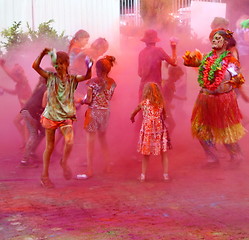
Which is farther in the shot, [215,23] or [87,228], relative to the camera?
[215,23]

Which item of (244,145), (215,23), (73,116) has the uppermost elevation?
(215,23)

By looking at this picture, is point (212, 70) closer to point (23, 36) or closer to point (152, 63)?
point (152, 63)

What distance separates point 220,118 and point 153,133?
3.46 feet

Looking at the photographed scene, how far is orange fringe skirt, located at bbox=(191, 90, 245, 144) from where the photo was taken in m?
6.60

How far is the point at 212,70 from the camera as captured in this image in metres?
6.42

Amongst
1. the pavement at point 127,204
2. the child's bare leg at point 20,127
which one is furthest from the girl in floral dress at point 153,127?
the child's bare leg at point 20,127

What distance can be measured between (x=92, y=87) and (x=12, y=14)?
12238 mm

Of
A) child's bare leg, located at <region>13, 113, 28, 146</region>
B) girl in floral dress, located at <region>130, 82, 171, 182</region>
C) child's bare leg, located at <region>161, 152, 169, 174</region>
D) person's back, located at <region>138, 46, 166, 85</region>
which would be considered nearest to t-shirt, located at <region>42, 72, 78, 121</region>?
girl in floral dress, located at <region>130, 82, 171, 182</region>

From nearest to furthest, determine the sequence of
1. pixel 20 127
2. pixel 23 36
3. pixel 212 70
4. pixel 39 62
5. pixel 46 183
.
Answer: pixel 39 62 → pixel 46 183 → pixel 212 70 → pixel 20 127 → pixel 23 36

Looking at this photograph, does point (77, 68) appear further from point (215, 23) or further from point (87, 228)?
point (87, 228)

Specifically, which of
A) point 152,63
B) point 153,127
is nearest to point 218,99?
point 153,127

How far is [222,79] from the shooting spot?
21.1 ft

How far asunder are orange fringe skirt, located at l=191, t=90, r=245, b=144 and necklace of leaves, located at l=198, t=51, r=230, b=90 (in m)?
0.20

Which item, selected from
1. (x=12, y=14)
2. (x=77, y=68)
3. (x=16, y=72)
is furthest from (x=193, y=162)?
(x=12, y=14)
